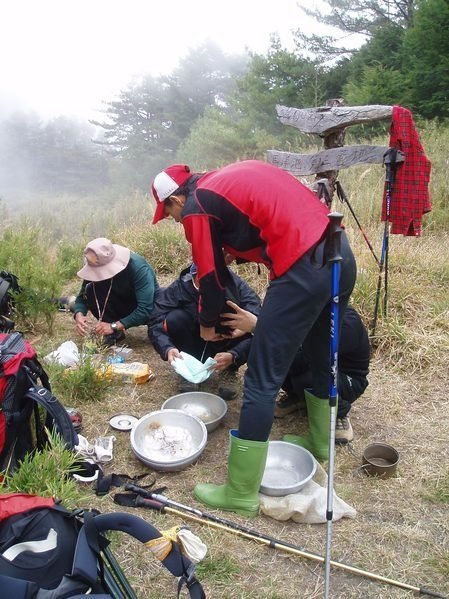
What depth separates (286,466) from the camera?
8.96ft

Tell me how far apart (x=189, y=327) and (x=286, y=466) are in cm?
130

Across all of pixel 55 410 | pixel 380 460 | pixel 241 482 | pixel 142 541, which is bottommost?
pixel 380 460

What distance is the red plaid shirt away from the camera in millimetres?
3721

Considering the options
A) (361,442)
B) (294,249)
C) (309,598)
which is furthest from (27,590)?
(361,442)

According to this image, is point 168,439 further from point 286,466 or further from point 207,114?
point 207,114

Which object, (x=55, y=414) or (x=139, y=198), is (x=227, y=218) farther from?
(x=139, y=198)

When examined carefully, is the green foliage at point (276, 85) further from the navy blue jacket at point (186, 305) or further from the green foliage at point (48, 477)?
the green foliage at point (48, 477)

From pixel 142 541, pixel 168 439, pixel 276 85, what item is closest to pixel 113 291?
pixel 168 439

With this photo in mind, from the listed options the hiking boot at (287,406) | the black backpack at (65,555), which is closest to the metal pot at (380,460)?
the hiking boot at (287,406)

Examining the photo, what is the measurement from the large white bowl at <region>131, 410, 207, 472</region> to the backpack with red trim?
0.40 m

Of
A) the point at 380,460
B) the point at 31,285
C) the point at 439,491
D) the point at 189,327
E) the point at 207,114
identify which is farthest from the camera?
the point at 207,114

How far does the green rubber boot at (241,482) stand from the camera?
2309 millimetres

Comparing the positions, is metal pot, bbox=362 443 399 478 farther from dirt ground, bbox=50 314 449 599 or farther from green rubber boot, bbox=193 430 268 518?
green rubber boot, bbox=193 430 268 518

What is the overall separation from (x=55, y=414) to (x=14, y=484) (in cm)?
35
